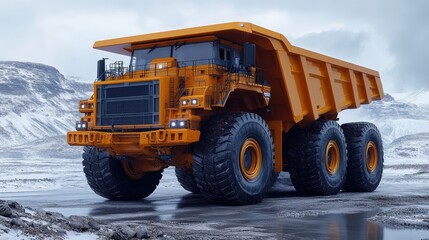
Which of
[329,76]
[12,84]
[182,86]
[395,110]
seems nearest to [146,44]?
[182,86]

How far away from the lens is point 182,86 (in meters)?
10.6

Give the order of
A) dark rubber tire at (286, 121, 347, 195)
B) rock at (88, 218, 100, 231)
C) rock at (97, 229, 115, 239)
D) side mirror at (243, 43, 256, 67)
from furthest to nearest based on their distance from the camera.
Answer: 1. dark rubber tire at (286, 121, 347, 195)
2. side mirror at (243, 43, 256, 67)
3. rock at (88, 218, 100, 231)
4. rock at (97, 229, 115, 239)

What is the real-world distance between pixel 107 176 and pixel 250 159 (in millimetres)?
2639

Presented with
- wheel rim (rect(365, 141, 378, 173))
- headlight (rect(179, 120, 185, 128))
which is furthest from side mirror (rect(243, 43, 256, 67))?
wheel rim (rect(365, 141, 378, 173))

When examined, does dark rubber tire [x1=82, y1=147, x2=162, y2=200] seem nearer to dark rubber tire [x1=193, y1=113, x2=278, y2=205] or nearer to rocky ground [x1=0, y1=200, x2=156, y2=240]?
dark rubber tire [x1=193, y1=113, x2=278, y2=205]

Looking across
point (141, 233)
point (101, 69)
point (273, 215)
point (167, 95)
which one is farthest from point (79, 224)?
point (101, 69)

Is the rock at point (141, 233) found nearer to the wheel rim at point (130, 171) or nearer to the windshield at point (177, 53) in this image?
the windshield at point (177, 53)

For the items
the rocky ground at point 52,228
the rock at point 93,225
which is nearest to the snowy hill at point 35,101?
the rocky ground at point 52,228

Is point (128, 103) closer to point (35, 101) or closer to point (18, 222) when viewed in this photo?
point (18, 222)

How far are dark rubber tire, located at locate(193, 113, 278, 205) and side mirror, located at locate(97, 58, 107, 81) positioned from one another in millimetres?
2496

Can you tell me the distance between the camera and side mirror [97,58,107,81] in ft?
38.8

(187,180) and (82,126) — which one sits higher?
(82,126)

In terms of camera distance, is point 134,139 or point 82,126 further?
point 82,126

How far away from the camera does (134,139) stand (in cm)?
1041
